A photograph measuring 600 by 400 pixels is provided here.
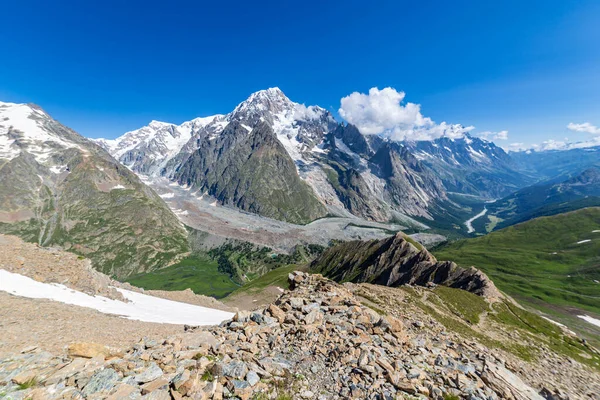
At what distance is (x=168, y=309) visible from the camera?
40.8 meters

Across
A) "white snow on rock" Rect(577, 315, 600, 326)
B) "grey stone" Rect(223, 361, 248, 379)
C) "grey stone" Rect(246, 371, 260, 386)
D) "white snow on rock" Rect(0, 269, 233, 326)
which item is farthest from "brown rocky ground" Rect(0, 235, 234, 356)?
"white snow on rock" Rect(577, 315, 600, 326)

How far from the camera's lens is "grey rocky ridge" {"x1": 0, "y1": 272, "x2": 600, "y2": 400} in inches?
477

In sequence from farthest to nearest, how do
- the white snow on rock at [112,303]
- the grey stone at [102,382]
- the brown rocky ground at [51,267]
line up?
1. the brown rocky ground at [51,267]
2. the white snow on rock at [112,303]
3. the grey stone at [102,382]

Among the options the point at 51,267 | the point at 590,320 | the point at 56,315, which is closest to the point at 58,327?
the point at 56,315

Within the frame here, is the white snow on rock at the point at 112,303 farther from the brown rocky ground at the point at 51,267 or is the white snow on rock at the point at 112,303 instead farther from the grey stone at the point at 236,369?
the grey stone at the point at 236,369

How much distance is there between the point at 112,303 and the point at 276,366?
31.1 m

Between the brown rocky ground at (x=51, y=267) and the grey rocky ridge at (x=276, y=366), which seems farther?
the brown rocky ground at (x=51, y=267)

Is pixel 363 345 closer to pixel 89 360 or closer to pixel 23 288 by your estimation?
pixel 89 360

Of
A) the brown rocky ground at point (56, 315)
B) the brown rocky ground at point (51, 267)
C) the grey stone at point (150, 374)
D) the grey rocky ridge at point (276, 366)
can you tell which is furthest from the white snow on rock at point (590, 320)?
the brown rocky ground at point (51, 267)

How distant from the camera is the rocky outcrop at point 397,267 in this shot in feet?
292

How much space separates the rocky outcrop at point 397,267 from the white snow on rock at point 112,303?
2817 inches

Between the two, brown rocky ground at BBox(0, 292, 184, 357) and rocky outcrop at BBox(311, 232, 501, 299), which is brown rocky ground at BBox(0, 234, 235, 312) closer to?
brown rocky ground at BBox(0, 292, 184, 357)

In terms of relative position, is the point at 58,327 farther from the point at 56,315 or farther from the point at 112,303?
the point at 112,303

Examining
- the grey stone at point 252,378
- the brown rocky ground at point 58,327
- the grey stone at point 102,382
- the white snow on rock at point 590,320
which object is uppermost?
the grey stone at point 252,378
